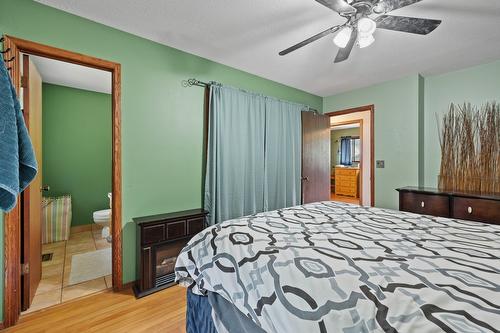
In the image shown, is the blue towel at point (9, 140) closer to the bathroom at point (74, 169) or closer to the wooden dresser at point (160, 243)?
the wooden dresser at point (160, 243)

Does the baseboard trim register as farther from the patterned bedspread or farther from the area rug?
the patterned bedspread

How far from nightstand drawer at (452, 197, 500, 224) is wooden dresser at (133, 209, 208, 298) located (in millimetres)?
2822

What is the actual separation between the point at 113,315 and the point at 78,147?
318 centimetres

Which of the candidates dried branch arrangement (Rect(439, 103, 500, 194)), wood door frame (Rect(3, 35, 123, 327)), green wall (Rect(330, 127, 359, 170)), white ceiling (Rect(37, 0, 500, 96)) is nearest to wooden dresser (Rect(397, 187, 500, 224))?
dried branch arrangement (Rect(439, 103, 500, 194))

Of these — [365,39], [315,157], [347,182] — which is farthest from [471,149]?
[347,182]

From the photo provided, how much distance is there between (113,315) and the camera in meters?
1.86

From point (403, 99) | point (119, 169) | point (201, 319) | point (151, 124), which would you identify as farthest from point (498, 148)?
point (119, 169)

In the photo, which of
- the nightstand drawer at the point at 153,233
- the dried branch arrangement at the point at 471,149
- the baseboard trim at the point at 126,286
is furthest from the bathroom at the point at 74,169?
the dried branch arrangement at the point at 471,149

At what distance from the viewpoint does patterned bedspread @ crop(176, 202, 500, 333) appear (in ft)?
2.38

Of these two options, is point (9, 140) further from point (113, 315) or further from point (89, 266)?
point (89, 266)

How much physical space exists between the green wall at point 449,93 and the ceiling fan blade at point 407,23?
208cm

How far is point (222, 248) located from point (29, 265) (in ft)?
6.16

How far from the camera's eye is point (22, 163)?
0.96 metres

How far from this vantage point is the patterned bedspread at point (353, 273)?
2.38ft
